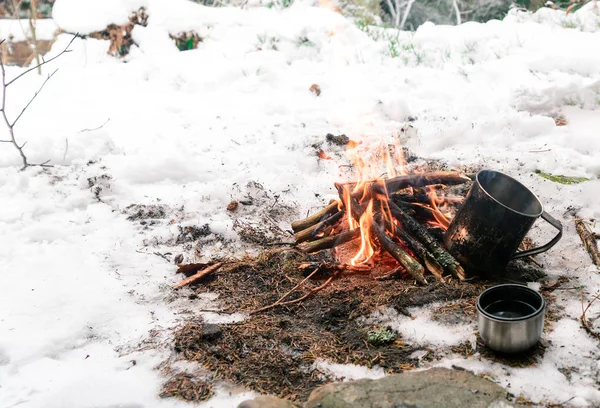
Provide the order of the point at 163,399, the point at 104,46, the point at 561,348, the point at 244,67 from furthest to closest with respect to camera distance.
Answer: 1. the point at 104,46
2. the point at 244,67
3. the point at 561,348
4. the point at 163,399

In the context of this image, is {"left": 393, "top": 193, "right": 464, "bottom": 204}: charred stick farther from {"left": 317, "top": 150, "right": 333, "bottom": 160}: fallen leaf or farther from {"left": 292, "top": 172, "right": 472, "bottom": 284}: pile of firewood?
{"left": 317, "top": 150, "right": 333, "bottom": 160}: fallen leaf

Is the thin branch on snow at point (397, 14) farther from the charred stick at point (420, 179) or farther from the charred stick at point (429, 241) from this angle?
the charred stick at point (429, 241)

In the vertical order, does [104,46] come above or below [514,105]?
above

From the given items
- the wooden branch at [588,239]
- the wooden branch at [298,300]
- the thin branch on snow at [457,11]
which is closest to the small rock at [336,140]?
the wooden branch at [298,300]

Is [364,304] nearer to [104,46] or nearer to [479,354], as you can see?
[479,354]

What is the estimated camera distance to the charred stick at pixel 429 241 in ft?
11.7

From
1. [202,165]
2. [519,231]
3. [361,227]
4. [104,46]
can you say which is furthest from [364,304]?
[104,46]

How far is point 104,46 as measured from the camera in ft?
26.6

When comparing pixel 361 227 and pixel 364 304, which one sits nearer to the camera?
pixel 364 304

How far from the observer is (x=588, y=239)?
12.4 ft

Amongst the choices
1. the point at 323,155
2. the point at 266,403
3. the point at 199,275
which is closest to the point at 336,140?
the point at 323,155

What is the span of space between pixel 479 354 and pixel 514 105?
410 cm

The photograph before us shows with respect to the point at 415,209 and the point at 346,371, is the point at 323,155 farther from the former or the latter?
the point at 346,371

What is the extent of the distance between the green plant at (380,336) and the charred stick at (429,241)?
80cm
